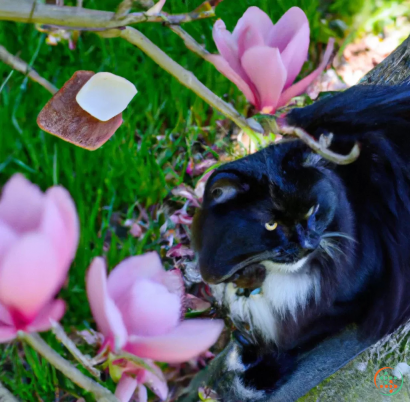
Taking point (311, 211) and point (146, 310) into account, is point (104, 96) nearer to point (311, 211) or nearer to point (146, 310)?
point (146, 310)

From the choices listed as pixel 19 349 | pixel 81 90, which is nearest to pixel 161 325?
pixel 81 90

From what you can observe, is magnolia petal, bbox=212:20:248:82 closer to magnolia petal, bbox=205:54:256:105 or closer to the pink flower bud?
magnolia petal, bbox=205:54:256:105

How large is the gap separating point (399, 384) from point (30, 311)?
0.80 meters

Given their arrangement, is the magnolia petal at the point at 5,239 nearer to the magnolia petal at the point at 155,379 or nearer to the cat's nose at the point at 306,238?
the magnolia petal at the point at 155,379

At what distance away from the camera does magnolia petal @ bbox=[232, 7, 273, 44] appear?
408 millimetres

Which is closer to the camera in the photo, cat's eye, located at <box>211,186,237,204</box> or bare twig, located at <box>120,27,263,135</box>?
bare twig, located at <box>120,27,263,135</box>

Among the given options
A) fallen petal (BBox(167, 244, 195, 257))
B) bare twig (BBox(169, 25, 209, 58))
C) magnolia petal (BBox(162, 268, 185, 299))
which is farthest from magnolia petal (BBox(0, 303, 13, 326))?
fallen petal (BBox(167, 244, 195, 257))

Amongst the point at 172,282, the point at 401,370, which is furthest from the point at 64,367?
the point at 401,370

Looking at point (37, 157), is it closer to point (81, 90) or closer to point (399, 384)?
point (81, 90)

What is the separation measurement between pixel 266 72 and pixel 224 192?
0.62 feet

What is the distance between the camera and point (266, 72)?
361 millimetres

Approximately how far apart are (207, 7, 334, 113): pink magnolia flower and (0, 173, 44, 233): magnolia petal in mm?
182

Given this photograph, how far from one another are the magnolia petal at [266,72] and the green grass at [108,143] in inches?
13.0

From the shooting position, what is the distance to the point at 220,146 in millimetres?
870
